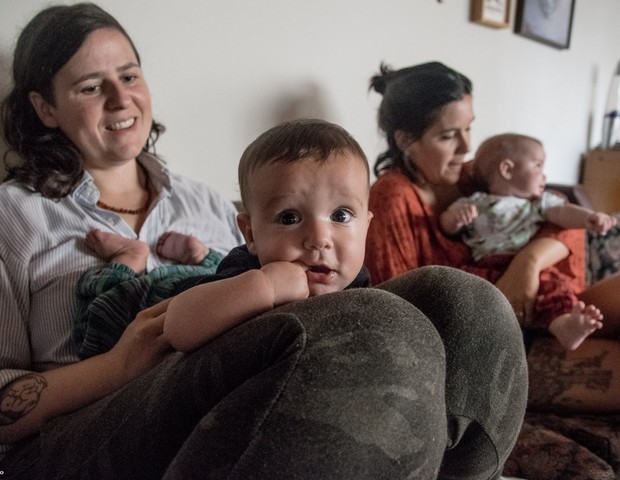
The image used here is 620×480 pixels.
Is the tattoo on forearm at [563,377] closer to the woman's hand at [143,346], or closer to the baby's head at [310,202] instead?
the baby's head at [310,202]

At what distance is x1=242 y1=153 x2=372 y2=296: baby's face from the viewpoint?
2.42 feet

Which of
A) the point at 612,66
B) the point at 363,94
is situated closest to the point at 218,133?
the point at 363,94

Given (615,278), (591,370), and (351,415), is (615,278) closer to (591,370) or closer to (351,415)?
(591,370)

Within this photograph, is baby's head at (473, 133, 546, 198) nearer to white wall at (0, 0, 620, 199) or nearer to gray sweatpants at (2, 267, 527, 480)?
white wall at (0, 0, 620, 199)

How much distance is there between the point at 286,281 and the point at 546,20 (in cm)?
255

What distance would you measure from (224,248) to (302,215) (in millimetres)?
565

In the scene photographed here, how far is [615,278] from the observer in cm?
133

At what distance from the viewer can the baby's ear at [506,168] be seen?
1559mm

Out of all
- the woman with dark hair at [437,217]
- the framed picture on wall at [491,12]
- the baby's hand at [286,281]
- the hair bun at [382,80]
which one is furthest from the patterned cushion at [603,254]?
the baby's hand at [286,281]

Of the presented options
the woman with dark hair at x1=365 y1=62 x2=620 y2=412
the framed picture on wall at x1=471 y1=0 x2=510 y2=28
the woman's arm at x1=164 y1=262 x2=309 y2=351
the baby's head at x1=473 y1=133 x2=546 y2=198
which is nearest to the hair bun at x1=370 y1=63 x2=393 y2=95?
the woman with dark hair at x1=365 y1=62 x2=620 y2=412

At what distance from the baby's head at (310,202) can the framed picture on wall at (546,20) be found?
82.4 inches

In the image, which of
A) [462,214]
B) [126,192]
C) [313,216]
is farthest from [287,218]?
[462,214]

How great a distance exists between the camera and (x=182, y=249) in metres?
1.14

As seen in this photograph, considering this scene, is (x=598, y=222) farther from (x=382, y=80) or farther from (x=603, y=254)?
(x=382, y=80)
